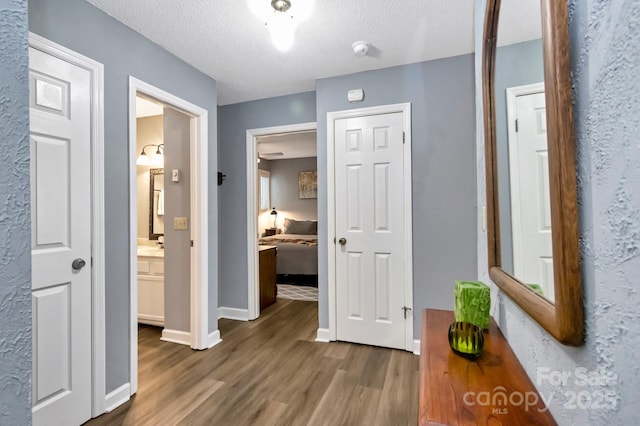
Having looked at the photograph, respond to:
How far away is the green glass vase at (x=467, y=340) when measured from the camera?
89 centimetres

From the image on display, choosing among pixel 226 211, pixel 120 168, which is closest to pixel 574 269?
pixel 120 168

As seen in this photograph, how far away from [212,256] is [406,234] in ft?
5.99

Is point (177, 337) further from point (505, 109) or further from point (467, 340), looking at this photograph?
point (505, 109)

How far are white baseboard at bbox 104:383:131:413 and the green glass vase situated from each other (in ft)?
6.90

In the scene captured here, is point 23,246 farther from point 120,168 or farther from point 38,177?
point 120,168

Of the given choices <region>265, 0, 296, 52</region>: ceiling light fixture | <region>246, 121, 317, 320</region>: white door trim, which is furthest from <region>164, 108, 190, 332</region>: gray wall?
<region>265, 0, 296, 52</region>: ceiling light fixture

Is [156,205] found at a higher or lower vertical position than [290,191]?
lower

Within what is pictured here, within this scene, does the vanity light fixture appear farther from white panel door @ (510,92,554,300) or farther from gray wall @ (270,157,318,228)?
gray wall @ (270,157,318,228)

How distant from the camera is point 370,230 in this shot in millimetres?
2723

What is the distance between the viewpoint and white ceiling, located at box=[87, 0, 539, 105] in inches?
73.6

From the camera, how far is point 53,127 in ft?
5.25

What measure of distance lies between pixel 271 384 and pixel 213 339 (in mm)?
938

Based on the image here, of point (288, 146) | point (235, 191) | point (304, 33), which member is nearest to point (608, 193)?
point (304, 33)

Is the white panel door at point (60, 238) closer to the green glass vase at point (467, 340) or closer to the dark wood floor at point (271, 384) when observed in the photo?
the dark wood floor at point (271, 384)
